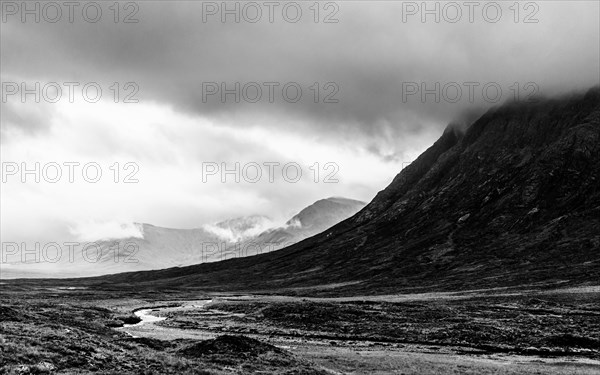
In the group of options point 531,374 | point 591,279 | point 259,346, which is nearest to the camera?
point 531,374

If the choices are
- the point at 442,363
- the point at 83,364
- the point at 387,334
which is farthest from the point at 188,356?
the point at 387,334

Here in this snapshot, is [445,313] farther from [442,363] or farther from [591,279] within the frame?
[591,279]

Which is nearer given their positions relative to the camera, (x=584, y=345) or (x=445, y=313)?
(x=584, y=345)

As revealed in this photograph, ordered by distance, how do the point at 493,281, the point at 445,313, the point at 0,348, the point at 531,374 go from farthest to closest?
the point at 493,281
the point at 445,313
the point at 531,374
the point at 0,348

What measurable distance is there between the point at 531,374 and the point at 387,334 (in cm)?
3052

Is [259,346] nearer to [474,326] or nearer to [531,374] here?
[531,374]

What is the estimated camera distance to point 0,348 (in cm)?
3975

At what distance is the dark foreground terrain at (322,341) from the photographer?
43219 millimetres

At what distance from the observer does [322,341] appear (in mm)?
70500

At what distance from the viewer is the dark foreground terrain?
4322 cm

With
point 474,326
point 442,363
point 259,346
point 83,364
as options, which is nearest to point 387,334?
point 474,326

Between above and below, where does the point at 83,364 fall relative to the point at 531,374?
above

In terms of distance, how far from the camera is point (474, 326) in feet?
251

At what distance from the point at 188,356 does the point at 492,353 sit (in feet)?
112
